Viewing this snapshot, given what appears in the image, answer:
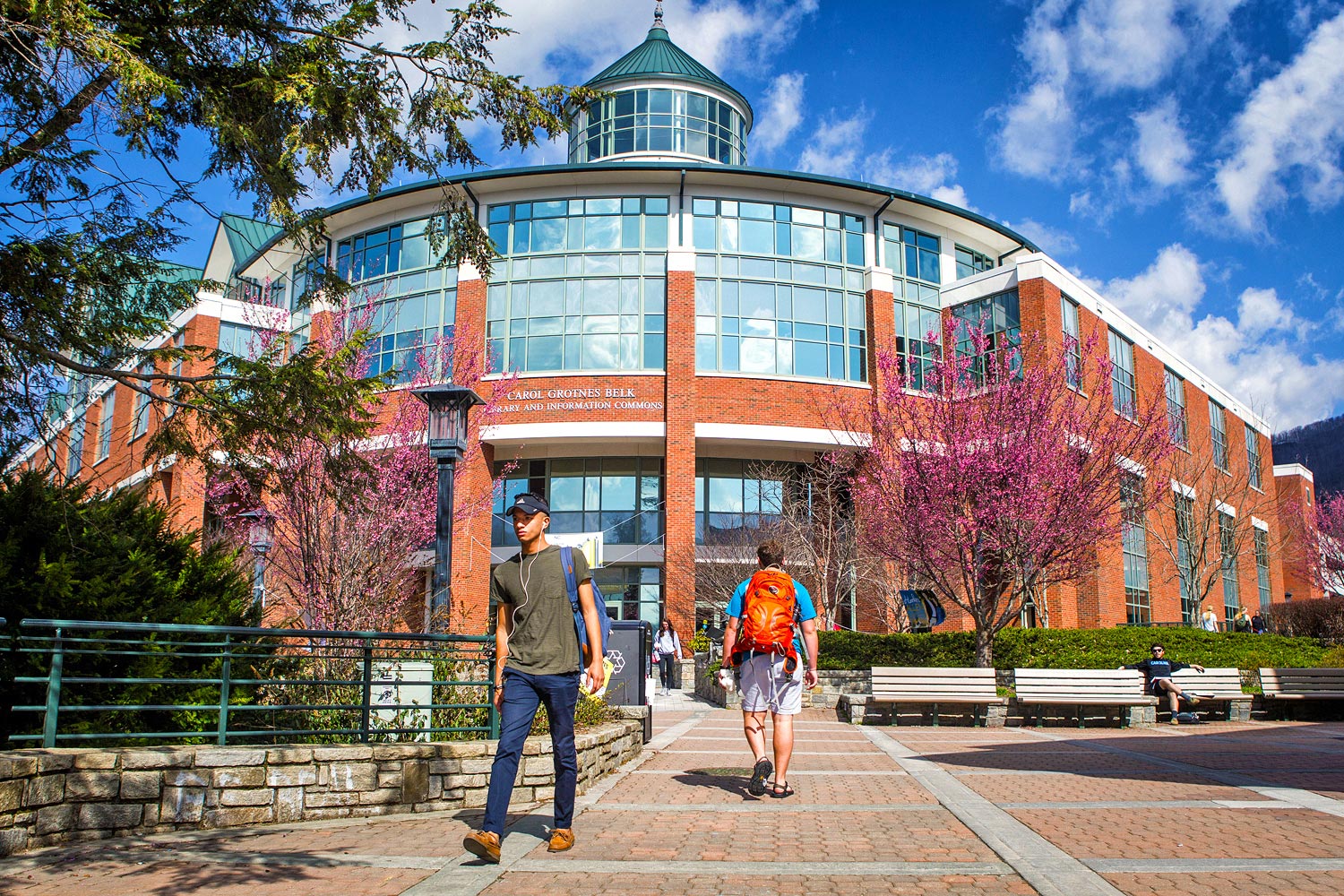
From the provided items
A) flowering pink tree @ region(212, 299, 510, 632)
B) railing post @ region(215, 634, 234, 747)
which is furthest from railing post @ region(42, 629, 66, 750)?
flowering pink tree @ region(212, 299, 510, 632)

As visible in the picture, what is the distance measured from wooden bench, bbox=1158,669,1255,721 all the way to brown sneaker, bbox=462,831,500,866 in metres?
13.4

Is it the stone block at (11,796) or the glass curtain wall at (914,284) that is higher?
the glass curtain wall at (914,284)

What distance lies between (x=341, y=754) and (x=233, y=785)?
2.20ft

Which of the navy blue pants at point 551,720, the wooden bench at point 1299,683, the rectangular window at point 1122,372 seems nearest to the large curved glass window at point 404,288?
the rectangular window at point 1122,372

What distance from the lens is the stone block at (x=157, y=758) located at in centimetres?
619

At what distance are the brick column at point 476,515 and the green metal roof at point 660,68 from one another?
11.1 meters

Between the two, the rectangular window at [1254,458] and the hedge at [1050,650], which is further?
the rectangular window at [1254,458]

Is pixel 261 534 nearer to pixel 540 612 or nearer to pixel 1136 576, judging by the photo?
pixel 540 612

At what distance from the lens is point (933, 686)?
1488 centimetres

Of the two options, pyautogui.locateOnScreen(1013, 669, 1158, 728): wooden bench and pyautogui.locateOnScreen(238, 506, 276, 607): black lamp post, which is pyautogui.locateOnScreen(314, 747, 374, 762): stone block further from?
pyautogui.locateOnScreen(1013, 669, 1158, 728): wooden bench

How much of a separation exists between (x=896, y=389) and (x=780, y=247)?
40.9 ft

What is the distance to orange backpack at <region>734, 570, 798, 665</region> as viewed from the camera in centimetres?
740

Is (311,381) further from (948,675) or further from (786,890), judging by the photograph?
(948,675)

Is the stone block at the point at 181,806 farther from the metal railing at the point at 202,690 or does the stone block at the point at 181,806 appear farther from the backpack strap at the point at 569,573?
the backpack strap at the point at 569,573
